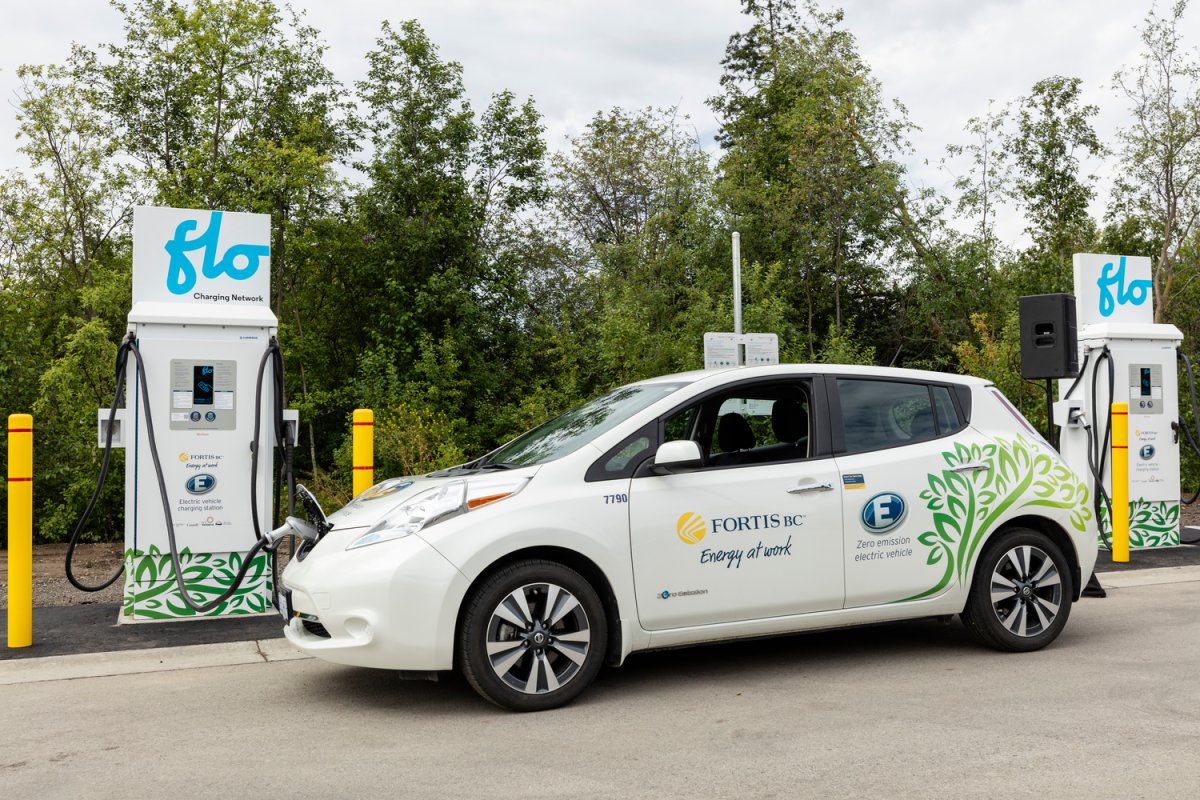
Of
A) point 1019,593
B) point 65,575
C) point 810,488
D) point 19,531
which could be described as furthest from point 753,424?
point 65,575

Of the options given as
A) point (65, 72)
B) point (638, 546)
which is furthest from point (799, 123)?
point (638, 546)

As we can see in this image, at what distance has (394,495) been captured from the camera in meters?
5.49

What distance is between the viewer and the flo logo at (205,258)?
7562mm

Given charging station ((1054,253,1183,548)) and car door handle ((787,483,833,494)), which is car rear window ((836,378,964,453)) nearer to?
car door handle ((787,483,833,494))

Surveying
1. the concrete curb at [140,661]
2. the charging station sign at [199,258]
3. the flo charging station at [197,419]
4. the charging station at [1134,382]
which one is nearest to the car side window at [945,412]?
the concrete curb at [140,661]

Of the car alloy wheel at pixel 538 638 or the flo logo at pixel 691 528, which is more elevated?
the flo logo at pixel 691 528

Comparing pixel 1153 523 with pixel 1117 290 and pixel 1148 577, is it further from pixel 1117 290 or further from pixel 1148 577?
pixel 1117 290

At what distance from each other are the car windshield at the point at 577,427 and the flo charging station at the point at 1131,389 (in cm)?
637

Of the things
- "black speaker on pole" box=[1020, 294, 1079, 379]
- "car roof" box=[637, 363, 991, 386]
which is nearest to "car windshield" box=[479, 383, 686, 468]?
"car roof" box=[637, 363, 991, 386]

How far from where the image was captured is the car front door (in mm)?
5309

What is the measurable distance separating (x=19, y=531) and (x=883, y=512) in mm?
5390

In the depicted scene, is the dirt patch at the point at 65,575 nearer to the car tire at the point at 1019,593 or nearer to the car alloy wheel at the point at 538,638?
the car alloy wheel at the point at 538,638

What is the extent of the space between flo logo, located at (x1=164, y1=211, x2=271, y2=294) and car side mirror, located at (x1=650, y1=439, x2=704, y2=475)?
3.83 metres

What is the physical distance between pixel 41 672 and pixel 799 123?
67.6ft
